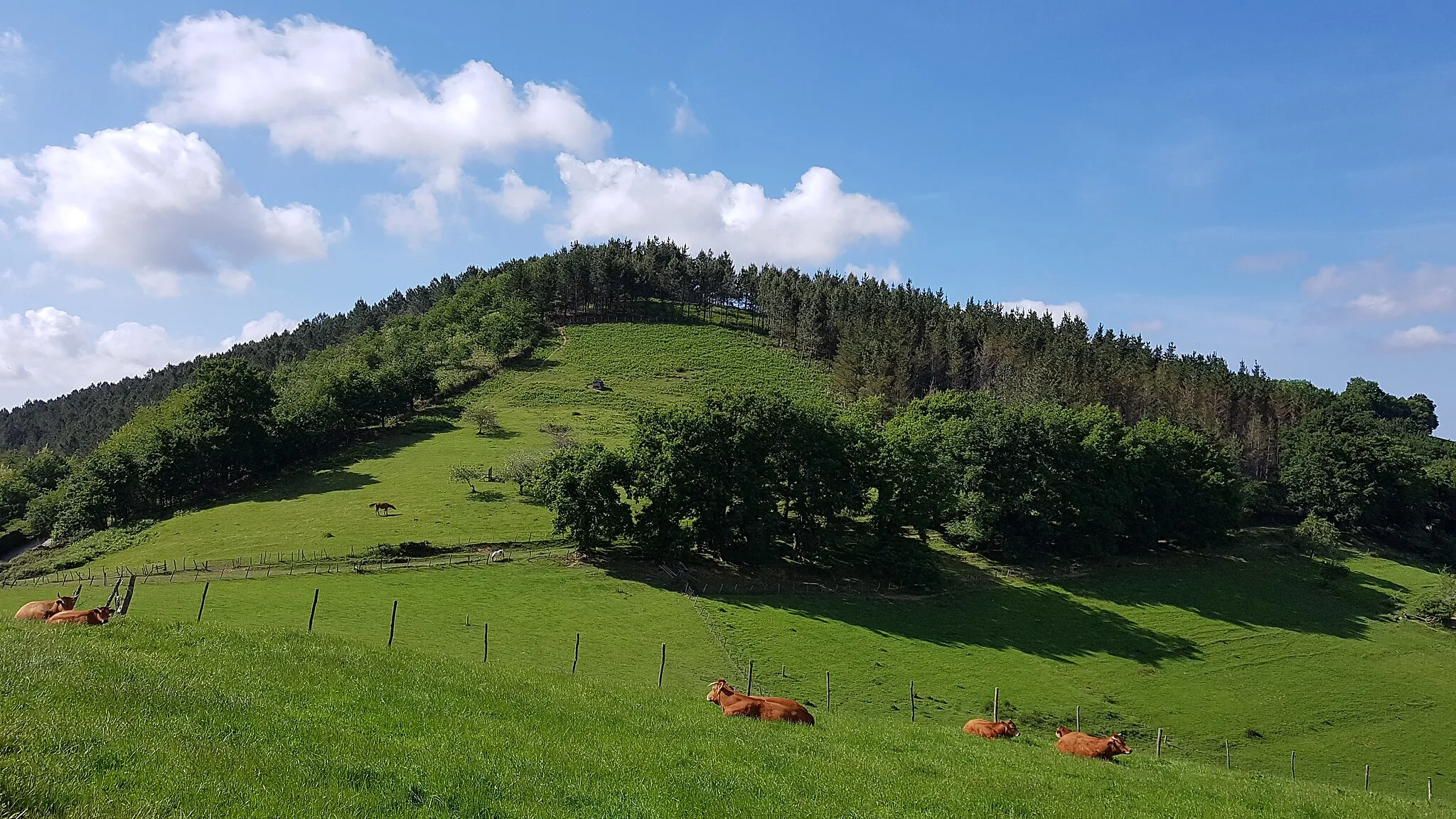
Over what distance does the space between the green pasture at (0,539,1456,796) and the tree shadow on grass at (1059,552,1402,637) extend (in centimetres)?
37

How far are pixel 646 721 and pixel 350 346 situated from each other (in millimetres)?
152189

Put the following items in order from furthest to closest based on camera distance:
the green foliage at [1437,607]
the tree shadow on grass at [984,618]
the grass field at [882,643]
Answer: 1. the green foliage at [1437,607]
2. the tree shadow on grass at [984,618]
3. the grass field at [882,643]

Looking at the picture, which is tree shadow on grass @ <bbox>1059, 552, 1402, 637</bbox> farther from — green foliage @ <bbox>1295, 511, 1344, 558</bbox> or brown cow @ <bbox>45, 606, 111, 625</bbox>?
brown cow @ <bbox>45, 606, 111, 625</bbox>

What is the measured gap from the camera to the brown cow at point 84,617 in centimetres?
1958

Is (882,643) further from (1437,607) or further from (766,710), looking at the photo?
(1437,607)

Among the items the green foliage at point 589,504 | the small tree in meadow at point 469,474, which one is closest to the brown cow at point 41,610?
the green foliage at point 589,504

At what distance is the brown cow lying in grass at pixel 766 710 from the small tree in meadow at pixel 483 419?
85.0 meters

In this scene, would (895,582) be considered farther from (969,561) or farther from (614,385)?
(614,385)

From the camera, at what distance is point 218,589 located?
45969 millimetres

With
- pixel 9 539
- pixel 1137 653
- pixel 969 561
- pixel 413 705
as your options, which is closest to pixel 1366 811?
pixel 413 705

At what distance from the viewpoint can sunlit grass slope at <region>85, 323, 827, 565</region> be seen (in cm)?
6169

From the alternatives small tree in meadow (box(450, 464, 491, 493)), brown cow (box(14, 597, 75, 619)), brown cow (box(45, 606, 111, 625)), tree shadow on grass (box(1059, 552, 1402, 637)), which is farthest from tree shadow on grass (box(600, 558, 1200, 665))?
brown cow (box(45, 606, 111, 625))

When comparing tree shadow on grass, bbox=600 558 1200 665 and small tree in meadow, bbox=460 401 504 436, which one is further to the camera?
small tree in meadow, bbox=460 401 504 436

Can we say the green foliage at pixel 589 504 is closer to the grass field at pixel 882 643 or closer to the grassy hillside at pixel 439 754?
the grass field at pixel 882 643
